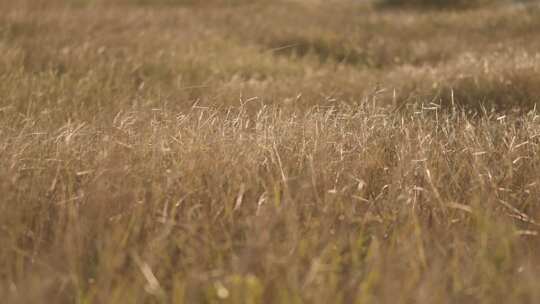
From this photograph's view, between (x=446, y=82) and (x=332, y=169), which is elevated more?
(x=332, y=169)

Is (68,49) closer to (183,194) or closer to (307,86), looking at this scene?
(307,86)

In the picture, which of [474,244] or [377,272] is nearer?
[377,272]

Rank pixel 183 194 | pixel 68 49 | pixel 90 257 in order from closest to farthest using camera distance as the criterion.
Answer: pixel 90 257 → pixel 183 194 → pixel 68 49

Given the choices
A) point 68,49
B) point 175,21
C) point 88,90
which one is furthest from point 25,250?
point 175,21

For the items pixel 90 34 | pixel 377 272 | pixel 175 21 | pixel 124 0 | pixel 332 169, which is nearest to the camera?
pixel 377 272

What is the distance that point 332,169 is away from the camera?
6.79 feet

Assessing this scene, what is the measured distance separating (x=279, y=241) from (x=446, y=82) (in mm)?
3127

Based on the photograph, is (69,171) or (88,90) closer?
(69,171)

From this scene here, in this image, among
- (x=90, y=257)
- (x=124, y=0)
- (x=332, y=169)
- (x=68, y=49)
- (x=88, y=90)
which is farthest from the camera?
(x=124, y=0)

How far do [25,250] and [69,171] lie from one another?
16.4 inches

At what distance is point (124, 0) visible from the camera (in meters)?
11.2

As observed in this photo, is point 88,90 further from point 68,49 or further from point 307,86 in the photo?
point 307,86

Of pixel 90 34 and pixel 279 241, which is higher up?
pixel 279 241

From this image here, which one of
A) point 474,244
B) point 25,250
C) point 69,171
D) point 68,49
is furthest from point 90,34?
point 474,244
